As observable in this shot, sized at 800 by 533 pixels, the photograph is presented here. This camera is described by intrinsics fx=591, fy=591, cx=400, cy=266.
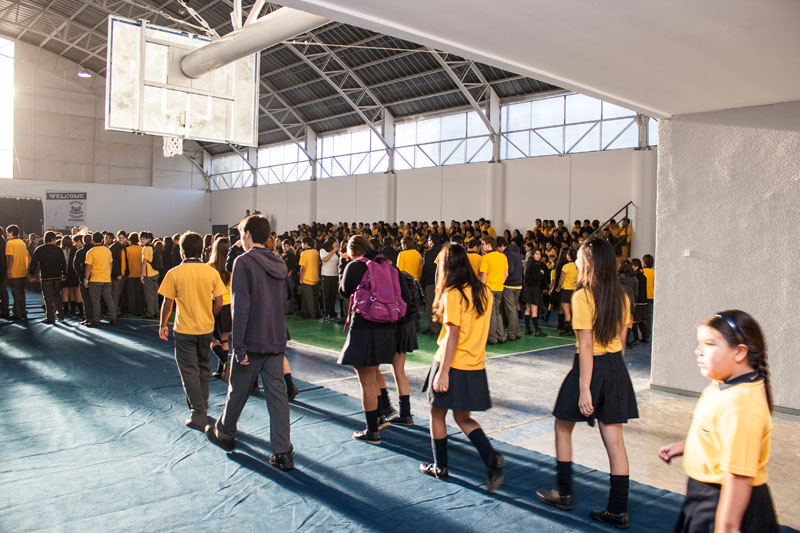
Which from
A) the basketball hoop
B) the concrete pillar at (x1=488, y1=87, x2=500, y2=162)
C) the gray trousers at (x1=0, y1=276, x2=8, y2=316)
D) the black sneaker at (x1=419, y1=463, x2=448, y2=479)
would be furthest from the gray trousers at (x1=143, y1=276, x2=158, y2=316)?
the concrete pillar at (x1=488, y1=87, x2=500, y2=162)

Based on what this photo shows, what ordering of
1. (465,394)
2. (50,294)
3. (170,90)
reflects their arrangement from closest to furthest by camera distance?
1. (465,394)
2. (170,90)
3. (50,294)

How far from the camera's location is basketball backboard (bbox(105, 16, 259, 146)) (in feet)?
27.9

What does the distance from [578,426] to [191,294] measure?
3379 mm

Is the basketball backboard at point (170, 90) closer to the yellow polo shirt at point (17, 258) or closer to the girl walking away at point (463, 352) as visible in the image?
the yellow polo shirt at point (17, 258)

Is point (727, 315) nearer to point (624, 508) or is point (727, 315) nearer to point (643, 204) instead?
point (624, 508)

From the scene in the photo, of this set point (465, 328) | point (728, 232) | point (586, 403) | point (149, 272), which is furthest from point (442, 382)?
point (149, 272)

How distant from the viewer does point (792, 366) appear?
5.57m

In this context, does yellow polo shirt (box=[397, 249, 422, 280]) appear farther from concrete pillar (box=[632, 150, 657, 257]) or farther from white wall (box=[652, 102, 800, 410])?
concrete pillar (box=[632, 150, 657, 257])

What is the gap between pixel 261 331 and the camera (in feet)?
13.1

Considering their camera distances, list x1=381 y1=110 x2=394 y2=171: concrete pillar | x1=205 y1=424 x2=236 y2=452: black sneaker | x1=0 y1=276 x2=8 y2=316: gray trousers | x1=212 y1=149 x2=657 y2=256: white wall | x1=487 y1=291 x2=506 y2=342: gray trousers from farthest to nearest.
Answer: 1. x1=381 y1=110 x2=394 y2=171: concrete pillar
2. x1=212 y1=149 x2=657 y2=256: white wall
3. x1=0 y1=276 x2=8 y2=316: gray trousers
4. x1=487 y1=291 x2=506 y2=342: gray trousers
5. x1=205 y1=424 x2=236 y2=452: black sneaker

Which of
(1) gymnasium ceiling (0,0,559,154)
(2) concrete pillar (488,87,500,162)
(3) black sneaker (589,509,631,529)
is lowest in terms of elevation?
(3) black sneaker (589,509,631,529)

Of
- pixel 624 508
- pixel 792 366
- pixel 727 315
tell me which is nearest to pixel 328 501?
pixel 624 508

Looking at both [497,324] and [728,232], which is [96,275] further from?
[728,232]

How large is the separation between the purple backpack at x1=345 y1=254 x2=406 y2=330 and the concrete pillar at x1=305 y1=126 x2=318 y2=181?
21.9 m
